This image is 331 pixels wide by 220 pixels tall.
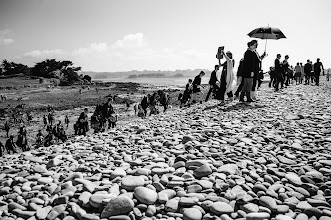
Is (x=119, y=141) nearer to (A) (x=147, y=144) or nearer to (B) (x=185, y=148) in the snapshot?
(A) (x=147, y=144)

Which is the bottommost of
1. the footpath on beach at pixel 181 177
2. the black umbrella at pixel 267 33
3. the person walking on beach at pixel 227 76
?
the footpath on beach at pixel 181 177

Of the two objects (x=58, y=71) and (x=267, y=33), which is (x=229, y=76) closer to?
(x=267, y=33)

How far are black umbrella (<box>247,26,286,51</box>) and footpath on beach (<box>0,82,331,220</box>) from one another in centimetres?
661

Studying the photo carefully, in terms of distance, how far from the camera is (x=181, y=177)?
359 cm

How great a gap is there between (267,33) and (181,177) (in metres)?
9.82

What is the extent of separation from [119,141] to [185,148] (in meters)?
1.64

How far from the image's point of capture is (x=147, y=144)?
5137 millimetres

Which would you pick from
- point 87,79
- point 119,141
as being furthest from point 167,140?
point 87,79

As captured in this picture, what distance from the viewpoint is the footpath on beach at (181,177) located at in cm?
290

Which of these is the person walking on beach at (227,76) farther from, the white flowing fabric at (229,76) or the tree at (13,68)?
the tree at (13,68)

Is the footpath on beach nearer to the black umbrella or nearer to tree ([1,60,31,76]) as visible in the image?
the black umbrella

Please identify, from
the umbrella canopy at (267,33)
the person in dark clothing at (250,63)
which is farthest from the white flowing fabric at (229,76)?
the umbrella canopy at (267,33)

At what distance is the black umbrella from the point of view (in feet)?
36.4

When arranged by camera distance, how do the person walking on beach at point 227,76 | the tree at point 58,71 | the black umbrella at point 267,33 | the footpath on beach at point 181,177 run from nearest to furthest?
the footpath on beach at point 181,177, the person walking on beach at point 227,76, the black umbrella at point 267,33, the tree at point 58,71
